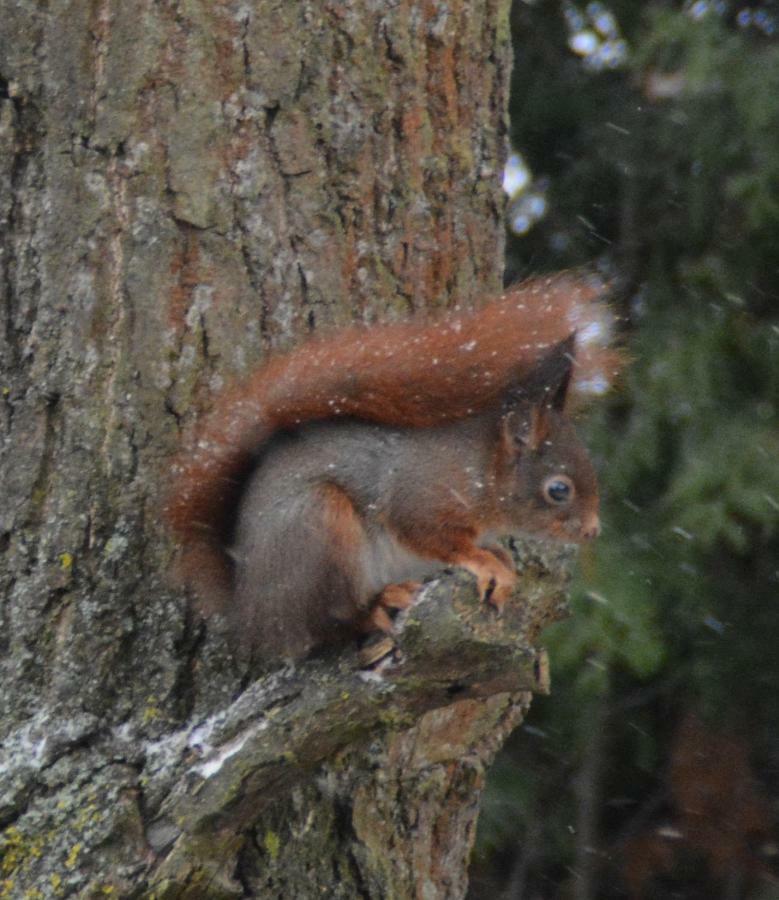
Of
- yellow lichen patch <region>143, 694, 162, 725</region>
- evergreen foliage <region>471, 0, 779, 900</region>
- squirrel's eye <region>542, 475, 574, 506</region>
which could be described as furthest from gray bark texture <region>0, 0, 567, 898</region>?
evergreen foliage <region>471, 0, 779, 900</region>

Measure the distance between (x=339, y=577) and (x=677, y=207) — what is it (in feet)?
7.25

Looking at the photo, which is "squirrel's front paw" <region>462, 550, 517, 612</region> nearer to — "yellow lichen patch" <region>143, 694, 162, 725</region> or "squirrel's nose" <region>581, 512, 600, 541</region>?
"squirrel's nose" <region>581, 512, 600, 541</region>

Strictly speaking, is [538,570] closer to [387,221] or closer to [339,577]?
[339,577]

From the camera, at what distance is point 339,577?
59.9 inches

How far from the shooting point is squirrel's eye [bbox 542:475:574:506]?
5.76 ft

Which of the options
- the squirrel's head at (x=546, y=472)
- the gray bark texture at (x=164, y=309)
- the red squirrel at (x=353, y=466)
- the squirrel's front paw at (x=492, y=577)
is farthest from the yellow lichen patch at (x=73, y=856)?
the squirrel's head at (x=546, y=472)

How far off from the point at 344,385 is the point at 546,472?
0.34m

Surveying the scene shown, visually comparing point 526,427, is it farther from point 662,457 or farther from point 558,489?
point 662,457

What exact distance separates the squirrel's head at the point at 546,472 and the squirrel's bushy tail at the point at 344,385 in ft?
0.44

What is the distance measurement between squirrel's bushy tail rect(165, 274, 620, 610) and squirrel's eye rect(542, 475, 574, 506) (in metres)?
0.20

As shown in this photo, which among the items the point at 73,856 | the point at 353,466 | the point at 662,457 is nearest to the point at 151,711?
the point at 73,856

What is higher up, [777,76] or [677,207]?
[777,76]

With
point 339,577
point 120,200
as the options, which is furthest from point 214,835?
point 120,200

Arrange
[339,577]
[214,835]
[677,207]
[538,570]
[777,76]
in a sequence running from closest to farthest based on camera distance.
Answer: [214,835], [339,577], [538,570], [777,76], [677,207]
